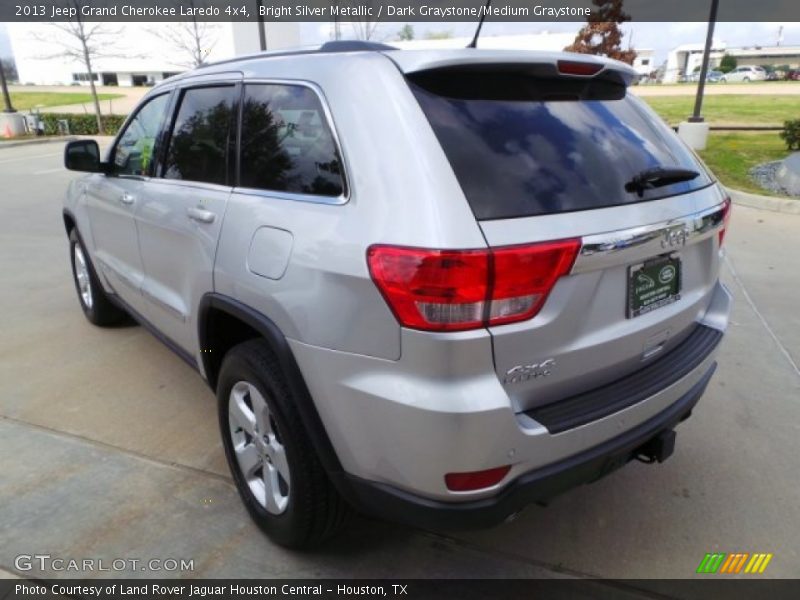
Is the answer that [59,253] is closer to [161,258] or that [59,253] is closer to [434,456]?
[161,258]

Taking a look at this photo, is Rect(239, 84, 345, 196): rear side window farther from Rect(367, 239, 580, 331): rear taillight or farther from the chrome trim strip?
the chrome trim strip

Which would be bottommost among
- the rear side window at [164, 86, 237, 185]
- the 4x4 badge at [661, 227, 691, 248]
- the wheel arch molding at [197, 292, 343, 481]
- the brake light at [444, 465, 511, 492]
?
the brake light at [444, 465, 511, 492]

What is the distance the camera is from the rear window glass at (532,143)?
6.19 ft

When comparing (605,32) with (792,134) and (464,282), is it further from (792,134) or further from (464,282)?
(464,282)

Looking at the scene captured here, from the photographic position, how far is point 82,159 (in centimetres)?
391

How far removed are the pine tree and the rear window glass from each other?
22114 mm

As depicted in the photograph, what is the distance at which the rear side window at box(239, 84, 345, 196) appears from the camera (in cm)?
212

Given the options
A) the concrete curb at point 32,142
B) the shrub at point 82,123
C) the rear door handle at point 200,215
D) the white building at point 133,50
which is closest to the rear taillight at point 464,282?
the rear door handle at point 200,215

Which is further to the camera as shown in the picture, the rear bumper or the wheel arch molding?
the wheel arch molding

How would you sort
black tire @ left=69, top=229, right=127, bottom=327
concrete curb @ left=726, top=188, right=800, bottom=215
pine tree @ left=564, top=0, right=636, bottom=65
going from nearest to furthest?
black tire @ left=69, top=229, right=127, bottom=327 < concrete curb @ left=726, top=188, right=800, bottom=215 < pine tree @ left=564, top=0, right=636, bottom=65

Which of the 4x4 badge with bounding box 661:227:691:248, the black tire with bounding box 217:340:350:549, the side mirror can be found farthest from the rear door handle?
the 4x4 badge with bounding box 661:227:691:248

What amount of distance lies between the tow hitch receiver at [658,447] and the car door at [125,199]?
2591 mm

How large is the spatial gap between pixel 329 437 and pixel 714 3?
12.2 meters

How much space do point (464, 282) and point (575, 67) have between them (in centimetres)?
99
